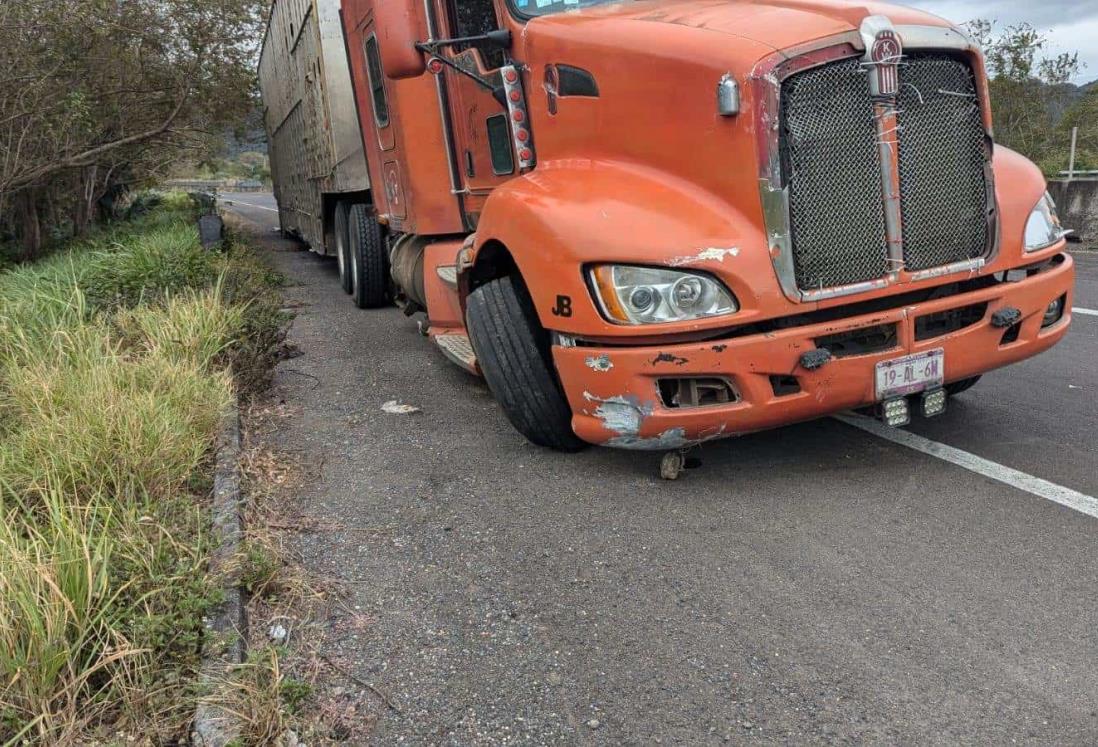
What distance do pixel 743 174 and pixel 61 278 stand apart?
26.7 feet

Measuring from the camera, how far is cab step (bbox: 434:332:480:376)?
4852 mm

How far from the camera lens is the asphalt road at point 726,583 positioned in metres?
2.38

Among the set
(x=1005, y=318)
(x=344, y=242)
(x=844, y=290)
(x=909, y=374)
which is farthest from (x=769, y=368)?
(x=344, y=242)

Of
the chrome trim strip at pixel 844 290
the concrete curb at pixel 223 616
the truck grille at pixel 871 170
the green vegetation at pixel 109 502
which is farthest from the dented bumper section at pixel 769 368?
the green vegetation at pixel 109 502

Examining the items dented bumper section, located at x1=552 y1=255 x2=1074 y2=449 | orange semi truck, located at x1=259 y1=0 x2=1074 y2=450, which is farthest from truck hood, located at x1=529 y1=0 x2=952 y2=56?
dented bumper section, located at x1=552 y1=255 x2=1074 y2=449

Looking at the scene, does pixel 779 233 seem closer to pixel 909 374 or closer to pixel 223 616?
pixel 909 374

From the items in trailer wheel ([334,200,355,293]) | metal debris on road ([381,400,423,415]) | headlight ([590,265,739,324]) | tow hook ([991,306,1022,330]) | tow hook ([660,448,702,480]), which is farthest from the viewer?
trailer wheel ([334,200,355,293])

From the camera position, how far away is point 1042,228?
3.84 metres

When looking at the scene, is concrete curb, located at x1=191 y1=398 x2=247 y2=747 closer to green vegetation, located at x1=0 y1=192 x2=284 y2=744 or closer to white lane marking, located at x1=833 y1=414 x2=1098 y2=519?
green vegetation, located at x1=0 y1=192 x2=284 y2=744

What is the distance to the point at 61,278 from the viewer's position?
29.7 feet

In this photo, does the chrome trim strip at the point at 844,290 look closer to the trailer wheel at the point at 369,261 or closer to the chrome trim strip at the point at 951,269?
the chrome trim strip at the point at 951,269

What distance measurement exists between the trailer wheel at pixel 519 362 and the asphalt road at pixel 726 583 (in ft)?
0.71

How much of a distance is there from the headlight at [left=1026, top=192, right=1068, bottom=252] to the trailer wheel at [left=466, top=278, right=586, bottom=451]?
2.16 metres

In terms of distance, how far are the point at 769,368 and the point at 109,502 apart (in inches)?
105
